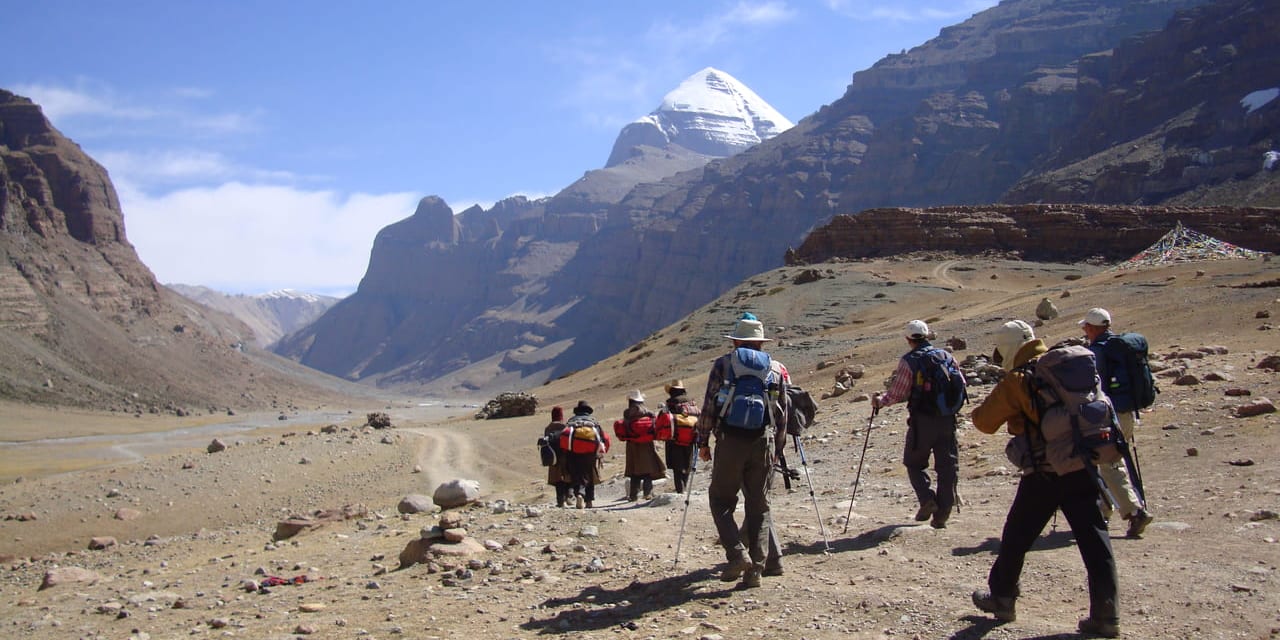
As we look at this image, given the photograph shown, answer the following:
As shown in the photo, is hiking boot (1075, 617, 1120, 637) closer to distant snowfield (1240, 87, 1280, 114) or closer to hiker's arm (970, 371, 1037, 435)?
hiker's arm (970, 371, 1037, 435)

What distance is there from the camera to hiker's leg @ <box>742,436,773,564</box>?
7.71m

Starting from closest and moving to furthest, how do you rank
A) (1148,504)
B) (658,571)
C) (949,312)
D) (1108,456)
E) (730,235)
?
(1108,456) < (658,571) < (1148,504) < (949,312) < (730,235)

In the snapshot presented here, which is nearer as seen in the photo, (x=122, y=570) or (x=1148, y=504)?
(x=1148, y=504)

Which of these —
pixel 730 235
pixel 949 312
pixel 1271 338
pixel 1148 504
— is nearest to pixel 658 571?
pixel 1148 504

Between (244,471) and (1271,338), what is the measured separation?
79.0 feet

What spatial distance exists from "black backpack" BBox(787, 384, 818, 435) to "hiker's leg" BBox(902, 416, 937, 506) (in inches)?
55.4

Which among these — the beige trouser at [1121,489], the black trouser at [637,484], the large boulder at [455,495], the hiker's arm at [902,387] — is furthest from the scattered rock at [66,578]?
the beige trouser at [1121,489]

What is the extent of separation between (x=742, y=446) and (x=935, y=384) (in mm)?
2285

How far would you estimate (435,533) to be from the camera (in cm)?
1002

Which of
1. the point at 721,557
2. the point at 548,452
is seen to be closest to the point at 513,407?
the point at 548,452

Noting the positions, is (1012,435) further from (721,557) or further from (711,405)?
(721,557)

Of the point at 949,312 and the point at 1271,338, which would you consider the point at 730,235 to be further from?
the point at 1271,338

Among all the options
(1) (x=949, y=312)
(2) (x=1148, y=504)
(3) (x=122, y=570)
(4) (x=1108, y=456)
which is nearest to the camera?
(4) (x=1108, y=456)

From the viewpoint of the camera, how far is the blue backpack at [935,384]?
8914 mm
